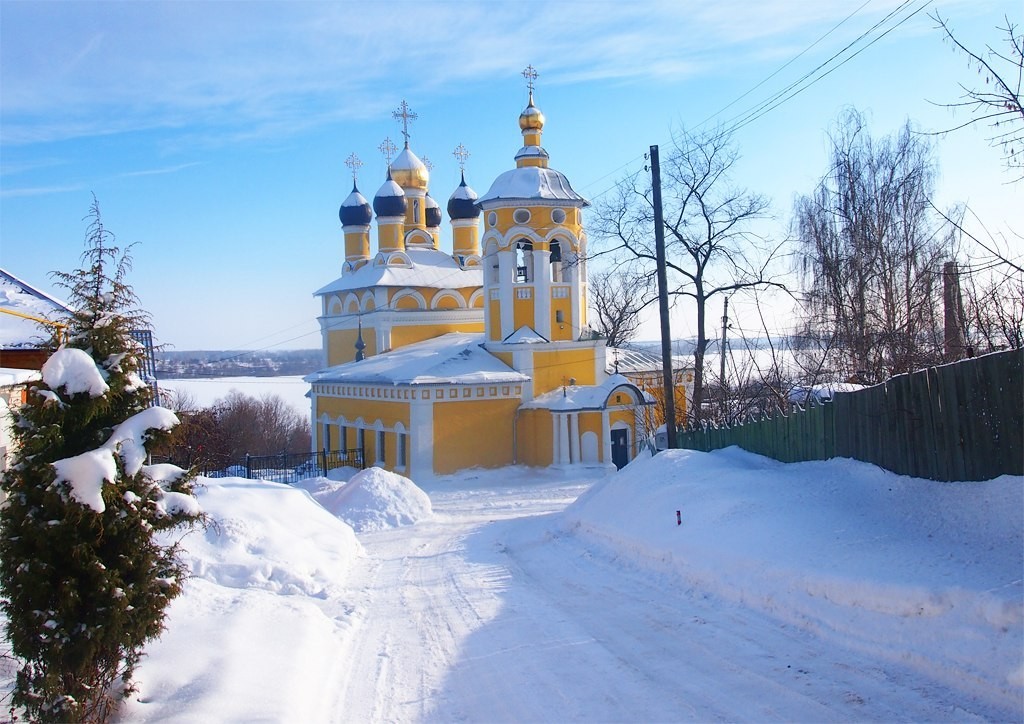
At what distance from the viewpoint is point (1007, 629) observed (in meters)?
6.03

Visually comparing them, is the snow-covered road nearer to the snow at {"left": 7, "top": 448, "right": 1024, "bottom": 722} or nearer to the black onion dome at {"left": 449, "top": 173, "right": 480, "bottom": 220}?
the snow at {"left": 7, "top": 448, "right": 1024, "bottom": 722}

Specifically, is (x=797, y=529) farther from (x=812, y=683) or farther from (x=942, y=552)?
(x=812, y=683)

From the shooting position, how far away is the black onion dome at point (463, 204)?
36.2 meters

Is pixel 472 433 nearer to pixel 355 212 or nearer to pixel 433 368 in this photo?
pixel 433 368

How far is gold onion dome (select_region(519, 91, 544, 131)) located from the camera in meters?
26.6

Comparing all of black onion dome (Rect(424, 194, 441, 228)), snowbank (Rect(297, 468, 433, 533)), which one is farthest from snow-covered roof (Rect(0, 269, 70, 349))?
black onion dome (Rect(424, 194, 441, 228))

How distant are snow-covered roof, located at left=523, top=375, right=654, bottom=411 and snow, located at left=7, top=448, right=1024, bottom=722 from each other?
37.0ft

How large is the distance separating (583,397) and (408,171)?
15.7 meters

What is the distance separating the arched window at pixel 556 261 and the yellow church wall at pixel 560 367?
7.53ft

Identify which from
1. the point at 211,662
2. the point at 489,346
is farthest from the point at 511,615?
the point at 489,346

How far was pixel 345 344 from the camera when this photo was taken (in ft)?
113

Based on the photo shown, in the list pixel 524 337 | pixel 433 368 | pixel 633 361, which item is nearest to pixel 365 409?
pixel 433 368

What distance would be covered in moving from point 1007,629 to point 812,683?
1339 mm

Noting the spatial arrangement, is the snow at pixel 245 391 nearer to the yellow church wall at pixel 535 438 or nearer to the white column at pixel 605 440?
the yellow church wall at pixel 535 438
